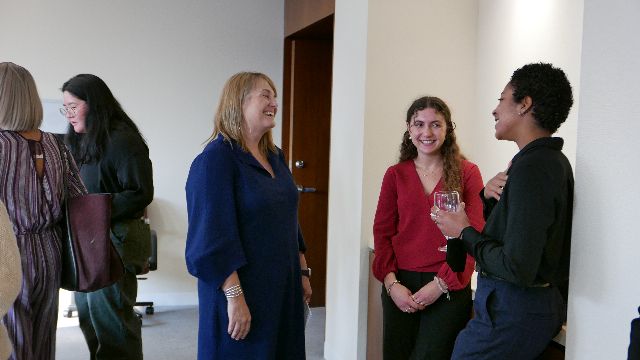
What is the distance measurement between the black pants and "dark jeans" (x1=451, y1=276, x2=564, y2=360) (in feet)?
2.28

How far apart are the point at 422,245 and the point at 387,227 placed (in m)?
0.20

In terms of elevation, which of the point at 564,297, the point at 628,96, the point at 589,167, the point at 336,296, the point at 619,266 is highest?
the point at 628,96

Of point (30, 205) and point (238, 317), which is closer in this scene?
point (238, 317)

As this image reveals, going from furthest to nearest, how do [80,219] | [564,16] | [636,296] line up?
1. [564,16]
2. [80,219]
3. [636,296]

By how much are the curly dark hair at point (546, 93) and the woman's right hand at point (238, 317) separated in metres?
1.09

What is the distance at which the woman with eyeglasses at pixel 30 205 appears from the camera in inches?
88.7

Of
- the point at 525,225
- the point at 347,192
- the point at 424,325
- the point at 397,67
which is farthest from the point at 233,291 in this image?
the point at 397,67

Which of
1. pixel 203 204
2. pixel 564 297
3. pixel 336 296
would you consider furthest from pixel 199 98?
pixel 564 297

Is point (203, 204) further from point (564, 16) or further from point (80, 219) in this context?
point (564, 16)

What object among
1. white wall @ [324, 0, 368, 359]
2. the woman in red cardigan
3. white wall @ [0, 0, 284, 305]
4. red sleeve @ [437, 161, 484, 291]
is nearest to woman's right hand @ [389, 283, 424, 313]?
the woman in red cardigan

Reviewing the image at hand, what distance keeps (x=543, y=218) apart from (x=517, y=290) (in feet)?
0.76

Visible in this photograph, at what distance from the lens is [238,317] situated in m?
2.09

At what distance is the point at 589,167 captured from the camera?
5.27 feet

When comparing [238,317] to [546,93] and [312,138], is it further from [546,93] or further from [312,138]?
[312,138]
